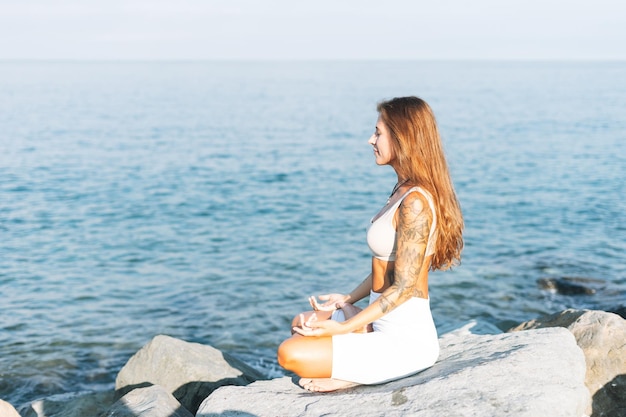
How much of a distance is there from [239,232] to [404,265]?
652 inches

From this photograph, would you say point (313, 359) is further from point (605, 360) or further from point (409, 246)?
point (605, 360)

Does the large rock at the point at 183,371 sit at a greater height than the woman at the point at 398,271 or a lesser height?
lesser

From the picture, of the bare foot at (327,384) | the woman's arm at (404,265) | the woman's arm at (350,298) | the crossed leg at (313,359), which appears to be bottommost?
the bare foot at (327,384)

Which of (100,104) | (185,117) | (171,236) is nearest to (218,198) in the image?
(171,236)

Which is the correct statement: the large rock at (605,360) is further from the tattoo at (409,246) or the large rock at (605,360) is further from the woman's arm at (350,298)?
the tattoo at (409,246)

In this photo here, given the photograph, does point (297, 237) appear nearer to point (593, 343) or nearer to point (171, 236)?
point (171, 236)

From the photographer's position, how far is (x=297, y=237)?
21547 mm

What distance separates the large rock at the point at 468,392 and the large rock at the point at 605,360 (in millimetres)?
1307

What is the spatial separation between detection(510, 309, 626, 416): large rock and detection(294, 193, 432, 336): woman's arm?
3068 millimetres

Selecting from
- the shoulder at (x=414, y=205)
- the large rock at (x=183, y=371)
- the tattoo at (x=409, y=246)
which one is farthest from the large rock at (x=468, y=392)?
the large rock at (x=183, y=371)

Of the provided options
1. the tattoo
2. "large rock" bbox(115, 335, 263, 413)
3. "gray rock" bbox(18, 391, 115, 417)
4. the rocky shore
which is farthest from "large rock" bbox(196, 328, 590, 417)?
"gray rock" bbox(18, 391, 115, 417)

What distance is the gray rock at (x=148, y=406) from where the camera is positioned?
7142 mm

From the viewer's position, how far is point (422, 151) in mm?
6102

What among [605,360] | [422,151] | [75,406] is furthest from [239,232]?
[422,151]
